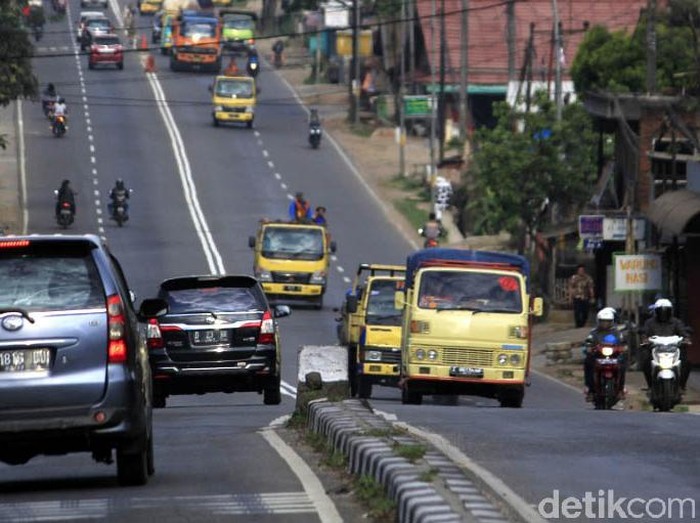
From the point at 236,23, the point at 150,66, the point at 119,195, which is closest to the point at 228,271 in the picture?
the point at 119,195

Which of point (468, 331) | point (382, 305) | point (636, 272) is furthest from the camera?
point (636, 272)

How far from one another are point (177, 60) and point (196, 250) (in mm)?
42390

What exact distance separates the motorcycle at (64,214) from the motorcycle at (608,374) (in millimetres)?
41375

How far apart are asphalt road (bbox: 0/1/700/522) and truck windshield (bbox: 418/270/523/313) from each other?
1444 mm

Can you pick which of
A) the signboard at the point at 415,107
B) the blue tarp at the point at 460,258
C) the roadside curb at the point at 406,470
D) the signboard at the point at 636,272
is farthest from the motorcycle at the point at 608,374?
the signboard at the point at 415,107

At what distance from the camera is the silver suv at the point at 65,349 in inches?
484

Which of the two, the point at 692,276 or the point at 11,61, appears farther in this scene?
the point at 11,61

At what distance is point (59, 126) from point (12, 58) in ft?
78.2

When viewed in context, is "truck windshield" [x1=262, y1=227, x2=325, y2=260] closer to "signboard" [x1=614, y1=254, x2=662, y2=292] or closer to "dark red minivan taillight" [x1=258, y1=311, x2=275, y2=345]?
"signboard" [x1=614, y1=254, x2=662, y2=292]

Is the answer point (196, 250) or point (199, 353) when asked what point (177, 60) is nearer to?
point (196, 250)

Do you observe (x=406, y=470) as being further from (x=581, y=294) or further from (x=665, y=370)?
(x=581, y=294)

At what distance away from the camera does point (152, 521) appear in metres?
11.3

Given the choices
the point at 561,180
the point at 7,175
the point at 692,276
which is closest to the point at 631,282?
the point at 692,276

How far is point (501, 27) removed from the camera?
9481cm
